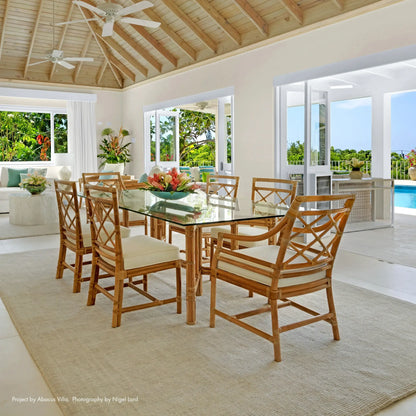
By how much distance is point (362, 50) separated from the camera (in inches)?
195

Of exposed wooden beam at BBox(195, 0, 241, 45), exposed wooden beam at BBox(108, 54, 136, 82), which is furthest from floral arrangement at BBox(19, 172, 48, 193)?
exposed wooden beam at BBox(108, 54, 136, 82)

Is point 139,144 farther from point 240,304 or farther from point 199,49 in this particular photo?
point 240,304

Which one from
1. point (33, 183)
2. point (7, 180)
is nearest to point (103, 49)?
point (7, 180)

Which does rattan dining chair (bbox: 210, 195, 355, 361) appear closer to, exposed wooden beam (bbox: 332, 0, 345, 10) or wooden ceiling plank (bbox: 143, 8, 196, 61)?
exposed wooden beam (bbox: 332, 0, 345, 10)

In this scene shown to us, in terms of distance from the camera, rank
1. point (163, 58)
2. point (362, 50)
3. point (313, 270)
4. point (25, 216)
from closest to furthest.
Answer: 1. point (313, 270)
2. point (362, 50)
3. point (25, 216)
4. point (163, 58)

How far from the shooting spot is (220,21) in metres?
6.53

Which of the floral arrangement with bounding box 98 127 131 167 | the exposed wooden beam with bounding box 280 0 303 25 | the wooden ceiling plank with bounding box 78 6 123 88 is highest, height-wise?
the wooden ceiling plank with bounding box 78 6 123 88

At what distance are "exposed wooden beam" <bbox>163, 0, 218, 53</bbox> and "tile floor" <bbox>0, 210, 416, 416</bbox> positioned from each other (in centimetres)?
352

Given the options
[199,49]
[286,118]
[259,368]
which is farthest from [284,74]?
[259,368]

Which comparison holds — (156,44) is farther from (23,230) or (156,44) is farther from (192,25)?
(23,230)

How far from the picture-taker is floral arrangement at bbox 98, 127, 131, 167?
10.4 metres

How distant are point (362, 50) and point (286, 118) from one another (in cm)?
146

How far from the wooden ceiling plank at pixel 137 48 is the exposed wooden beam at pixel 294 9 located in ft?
12.7

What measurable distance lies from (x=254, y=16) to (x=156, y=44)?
265 cm
